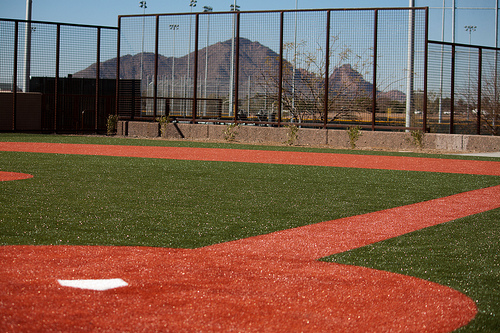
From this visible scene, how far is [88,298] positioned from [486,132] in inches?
848

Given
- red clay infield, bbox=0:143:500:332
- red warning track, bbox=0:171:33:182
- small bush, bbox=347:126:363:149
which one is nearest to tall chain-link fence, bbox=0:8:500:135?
small bush, bbox=347:126:363:149

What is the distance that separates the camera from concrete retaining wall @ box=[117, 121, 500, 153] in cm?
1831

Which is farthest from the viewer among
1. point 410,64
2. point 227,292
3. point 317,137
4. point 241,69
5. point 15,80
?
point 241,69

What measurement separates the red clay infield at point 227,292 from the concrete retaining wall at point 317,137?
13589 millimetres

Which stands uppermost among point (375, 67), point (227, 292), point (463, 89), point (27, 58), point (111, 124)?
point (27, 58)

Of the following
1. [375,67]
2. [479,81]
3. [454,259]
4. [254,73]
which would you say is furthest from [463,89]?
[454,259]

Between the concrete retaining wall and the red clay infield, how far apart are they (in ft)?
44.6

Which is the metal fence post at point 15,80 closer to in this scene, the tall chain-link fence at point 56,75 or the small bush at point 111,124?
the tall chain-link fence at point 56,75

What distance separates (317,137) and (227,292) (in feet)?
53.9

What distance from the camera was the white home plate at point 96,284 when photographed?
3621mm

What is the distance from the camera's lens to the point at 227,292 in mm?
3625

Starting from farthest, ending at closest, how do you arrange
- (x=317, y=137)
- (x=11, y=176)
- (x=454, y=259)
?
(x=317, y=137)
(x=11, y=176)
(x=454, y=259)

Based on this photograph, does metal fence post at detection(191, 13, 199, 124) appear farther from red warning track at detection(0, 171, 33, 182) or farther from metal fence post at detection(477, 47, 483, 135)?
red warning track at detection(0, 171, 33, 182)

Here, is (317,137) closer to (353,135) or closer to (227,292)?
(353,135)
